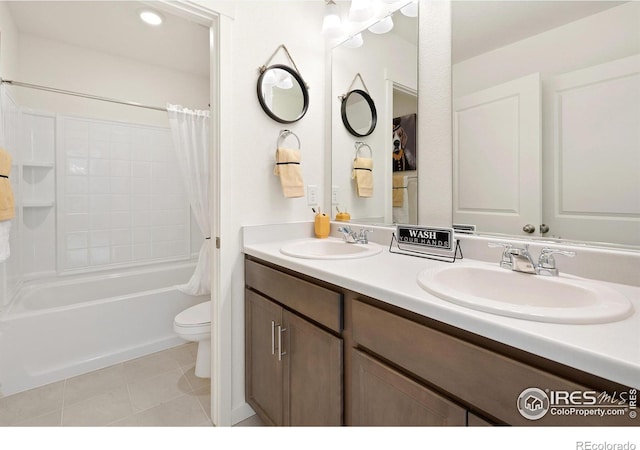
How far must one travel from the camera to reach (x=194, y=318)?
76.0 inches

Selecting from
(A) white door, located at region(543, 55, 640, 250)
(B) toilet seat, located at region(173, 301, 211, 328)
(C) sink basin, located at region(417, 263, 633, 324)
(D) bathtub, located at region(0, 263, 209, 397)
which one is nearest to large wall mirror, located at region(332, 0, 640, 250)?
(A) white door, located at region(543, 55, 640, 250)

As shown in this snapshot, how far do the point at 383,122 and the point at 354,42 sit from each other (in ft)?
1.73

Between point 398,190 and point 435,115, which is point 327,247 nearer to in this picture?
point 398,190

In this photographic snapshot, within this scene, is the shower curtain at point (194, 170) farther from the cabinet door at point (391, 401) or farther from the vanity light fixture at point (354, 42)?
the cabinet door at point (391, 401)

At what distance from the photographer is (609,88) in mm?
957

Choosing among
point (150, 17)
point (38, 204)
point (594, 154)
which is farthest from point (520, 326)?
point (38, 204)

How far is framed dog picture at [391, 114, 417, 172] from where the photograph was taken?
1.49m

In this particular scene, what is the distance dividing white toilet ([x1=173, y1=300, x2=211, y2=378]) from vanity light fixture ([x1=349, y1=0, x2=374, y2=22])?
1.91 m

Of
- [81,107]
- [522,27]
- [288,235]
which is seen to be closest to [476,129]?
[522,27]

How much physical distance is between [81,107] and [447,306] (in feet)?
10.2

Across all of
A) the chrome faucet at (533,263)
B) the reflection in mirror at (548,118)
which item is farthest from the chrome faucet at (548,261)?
the reflection in mirror at (548,118)

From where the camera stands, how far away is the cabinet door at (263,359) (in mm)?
1329

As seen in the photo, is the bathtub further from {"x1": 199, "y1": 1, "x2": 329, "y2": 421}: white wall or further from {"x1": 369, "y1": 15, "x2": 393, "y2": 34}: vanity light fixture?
{"x1": 369, "y1": 15, "x2": 393, "y2": 34}: vanity light fixture
